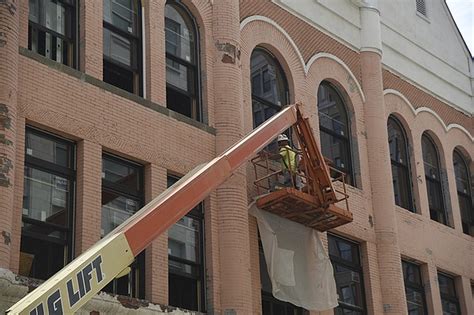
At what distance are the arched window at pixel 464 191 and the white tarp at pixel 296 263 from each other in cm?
921

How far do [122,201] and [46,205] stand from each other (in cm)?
181

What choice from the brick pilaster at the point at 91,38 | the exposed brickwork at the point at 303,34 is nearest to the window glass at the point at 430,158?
the exposed brickwork at the point at 303,34

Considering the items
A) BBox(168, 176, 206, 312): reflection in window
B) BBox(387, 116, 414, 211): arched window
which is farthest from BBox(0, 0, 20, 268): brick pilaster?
BBox(387, 116, 414, 211): arched window

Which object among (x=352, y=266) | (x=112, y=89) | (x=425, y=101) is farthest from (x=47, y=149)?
(x=425, y=101)

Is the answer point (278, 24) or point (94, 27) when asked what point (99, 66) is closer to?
point (94, 27)

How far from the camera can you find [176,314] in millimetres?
16438

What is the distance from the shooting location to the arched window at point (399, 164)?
25.0 meters

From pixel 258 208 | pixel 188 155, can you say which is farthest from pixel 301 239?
pixel 188 155

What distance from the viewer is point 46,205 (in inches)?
612

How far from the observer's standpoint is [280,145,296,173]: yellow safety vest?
18.7 m

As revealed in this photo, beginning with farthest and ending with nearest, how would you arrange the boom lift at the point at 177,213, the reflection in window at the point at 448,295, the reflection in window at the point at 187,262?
the reflection in window at the point at 448,295 → the reflection in window at the point at 187,262 → the boom lift at the point at 177,213

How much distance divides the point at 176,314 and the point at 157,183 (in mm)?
2559

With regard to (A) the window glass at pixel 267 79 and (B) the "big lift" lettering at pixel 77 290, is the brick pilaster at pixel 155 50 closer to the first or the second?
(A) the window glass at pixel 267 79

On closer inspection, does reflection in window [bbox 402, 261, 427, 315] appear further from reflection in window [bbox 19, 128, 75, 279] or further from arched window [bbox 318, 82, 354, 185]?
reflection in window [bbox 19, 128, 75, 279]
